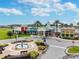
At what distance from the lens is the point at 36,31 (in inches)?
3671

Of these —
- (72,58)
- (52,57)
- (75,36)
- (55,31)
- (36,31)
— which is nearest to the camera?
(72,58)

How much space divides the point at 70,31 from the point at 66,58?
4197 centimetres

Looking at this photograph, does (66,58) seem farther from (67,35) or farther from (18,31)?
(18,31)

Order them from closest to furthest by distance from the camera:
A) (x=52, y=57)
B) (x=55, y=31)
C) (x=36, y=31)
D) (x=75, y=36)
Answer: (x=52, y=57) < (x=75, y=36) < (x=55, y=31) < (x=36, y=31)

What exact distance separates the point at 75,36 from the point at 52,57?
131 ft

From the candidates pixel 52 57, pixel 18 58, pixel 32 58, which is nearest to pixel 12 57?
pixel 18 58

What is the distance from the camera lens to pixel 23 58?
37688 mm

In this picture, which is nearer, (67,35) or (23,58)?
(23,58)

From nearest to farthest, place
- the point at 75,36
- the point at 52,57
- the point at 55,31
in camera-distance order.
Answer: the point at 52,57
the point at 75,36
the point at 55,31

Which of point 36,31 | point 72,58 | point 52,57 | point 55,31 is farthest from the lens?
point 36,31

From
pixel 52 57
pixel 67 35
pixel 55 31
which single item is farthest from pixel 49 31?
pixel 52 57

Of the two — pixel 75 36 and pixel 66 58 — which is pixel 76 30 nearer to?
pixel 75 36

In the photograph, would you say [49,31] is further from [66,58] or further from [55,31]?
[66,58]

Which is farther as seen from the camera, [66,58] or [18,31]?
[18,31]
